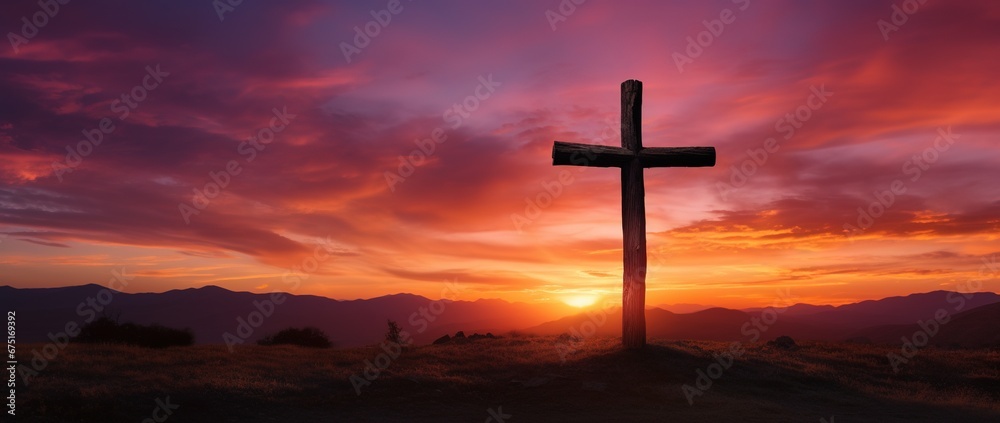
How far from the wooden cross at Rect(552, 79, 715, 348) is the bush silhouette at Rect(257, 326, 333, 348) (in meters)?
16.5

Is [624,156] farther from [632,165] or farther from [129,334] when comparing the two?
[129,334]

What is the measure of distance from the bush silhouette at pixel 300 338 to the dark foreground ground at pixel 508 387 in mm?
7142

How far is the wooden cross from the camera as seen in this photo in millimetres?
18734

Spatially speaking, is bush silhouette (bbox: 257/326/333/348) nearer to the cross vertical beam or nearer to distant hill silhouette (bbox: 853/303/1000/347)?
the cross vertical beam

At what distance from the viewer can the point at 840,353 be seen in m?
23.4

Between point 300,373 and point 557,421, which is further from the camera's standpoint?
point 300,373

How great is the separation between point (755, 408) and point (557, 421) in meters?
4.66

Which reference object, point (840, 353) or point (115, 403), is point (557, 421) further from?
point (840, 353)

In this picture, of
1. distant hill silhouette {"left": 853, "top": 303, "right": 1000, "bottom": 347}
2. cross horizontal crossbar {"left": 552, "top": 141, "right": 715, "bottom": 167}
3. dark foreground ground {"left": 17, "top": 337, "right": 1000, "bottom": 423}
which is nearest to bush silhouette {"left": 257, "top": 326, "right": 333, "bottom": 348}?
dark foreground ground {"left": 17, "top": 337, "right": 1000, "bottom": 423}

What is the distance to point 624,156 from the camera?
19.2 m

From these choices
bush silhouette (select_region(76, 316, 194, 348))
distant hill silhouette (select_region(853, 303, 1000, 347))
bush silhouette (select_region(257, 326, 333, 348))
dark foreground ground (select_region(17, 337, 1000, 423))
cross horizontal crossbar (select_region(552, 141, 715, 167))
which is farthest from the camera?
distant hill silhouette (select_region(853, 303, 1000, 347))

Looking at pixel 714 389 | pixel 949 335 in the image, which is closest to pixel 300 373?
pixel 714 389

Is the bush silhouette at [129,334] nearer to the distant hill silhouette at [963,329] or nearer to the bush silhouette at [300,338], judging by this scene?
the bush silhouette at [300,338]

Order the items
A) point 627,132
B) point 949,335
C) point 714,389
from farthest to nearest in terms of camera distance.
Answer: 1. point 949,335
2. point 627,132
3. point 714,389
